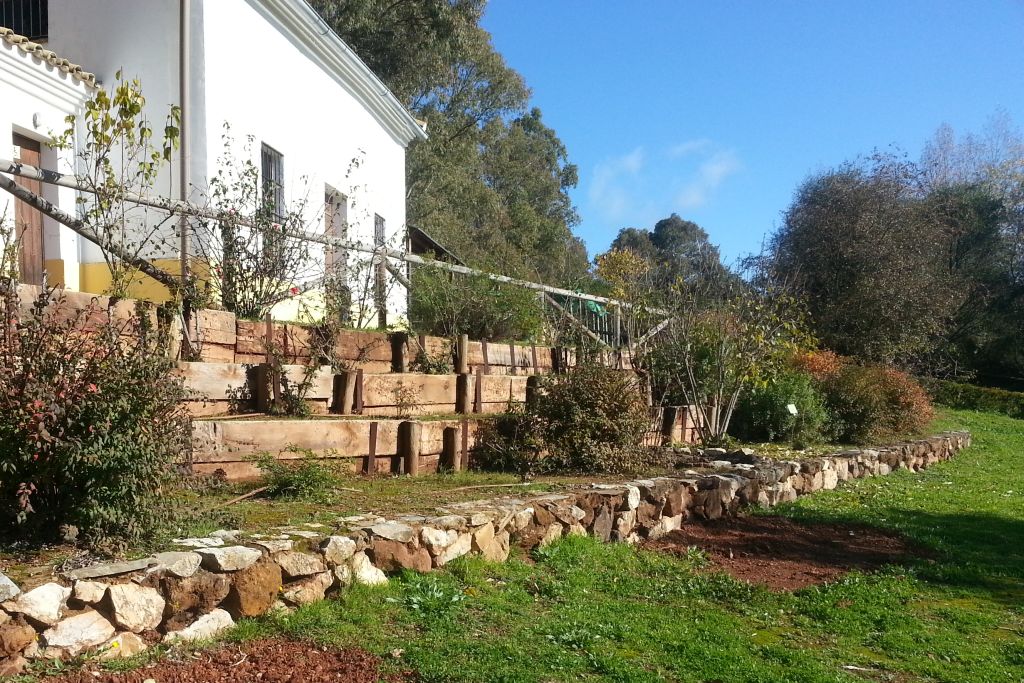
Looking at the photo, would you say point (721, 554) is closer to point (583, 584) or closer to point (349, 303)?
point (583, 584)

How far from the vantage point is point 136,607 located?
3.54m

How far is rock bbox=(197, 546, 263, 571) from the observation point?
12.6ft

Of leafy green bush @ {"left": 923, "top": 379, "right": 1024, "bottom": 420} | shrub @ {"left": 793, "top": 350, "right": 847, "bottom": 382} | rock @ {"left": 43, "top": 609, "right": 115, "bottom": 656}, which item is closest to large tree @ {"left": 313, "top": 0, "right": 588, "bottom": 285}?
shrub @ {"left": 793, "top": 350, "right": 847, "bottom": 382}

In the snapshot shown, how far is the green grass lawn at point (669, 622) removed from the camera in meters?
4.04

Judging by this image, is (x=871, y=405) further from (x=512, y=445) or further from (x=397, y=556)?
(x=397, y=556)

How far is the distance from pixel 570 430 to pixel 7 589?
513 cm

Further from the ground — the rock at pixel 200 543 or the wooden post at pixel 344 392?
the wooden post at pixel 344 392

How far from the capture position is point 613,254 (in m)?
26.1

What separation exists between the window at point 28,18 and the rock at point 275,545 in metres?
10.6

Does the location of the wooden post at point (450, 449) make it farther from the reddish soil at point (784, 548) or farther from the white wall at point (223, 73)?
the white wall at point (223, 73)

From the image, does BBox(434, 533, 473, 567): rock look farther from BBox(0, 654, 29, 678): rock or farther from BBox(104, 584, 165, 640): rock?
→ BBox(0, 654, 29, 678): rock

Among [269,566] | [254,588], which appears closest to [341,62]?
[269,566]

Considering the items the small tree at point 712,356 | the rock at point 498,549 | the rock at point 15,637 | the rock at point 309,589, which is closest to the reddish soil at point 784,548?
the rock at point 498,549

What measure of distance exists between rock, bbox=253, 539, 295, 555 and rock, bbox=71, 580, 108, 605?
0.81 m
